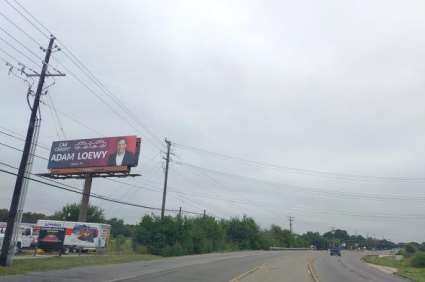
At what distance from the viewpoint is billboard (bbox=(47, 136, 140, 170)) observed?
55594 mm

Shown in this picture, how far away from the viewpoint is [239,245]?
9375 cm

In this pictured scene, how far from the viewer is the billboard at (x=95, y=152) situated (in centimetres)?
5559

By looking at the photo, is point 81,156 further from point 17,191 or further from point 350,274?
point 350,274

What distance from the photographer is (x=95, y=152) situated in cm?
5788

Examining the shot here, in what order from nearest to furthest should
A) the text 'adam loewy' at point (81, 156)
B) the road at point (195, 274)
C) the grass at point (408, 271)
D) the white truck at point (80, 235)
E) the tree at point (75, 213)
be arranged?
the road at point (195, 274)
the grass at point (408, 271)
the white truck at point (80, 235)
the text 'adam loewy' at point (81, 156)
the tree at point (75, 213)

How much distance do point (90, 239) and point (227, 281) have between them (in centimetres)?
3074

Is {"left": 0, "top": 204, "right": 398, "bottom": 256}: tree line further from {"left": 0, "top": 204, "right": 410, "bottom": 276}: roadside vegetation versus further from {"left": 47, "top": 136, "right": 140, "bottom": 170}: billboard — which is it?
{"left": 47, "top": 136, "right": 140, "bottom": 170}: billboard

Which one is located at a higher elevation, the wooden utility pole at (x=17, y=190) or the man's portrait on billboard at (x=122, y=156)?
the man's portrait on billboard at (x=122, y=156)

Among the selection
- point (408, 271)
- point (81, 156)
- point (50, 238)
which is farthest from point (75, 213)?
point (408, 271)

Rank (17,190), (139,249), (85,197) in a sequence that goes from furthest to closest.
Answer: (85,197)
(139,249)
(17,190)

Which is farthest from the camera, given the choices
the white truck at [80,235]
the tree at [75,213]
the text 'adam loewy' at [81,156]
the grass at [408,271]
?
the tree at [75,213]

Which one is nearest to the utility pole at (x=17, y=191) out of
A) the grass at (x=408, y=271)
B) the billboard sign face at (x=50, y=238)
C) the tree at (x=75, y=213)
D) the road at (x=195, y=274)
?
the road at (x=195, y=274)

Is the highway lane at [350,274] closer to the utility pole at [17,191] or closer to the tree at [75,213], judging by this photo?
the utility pole at [17,191]

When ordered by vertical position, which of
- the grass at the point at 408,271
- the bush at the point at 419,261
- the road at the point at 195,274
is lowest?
the road at the point at 195,274
